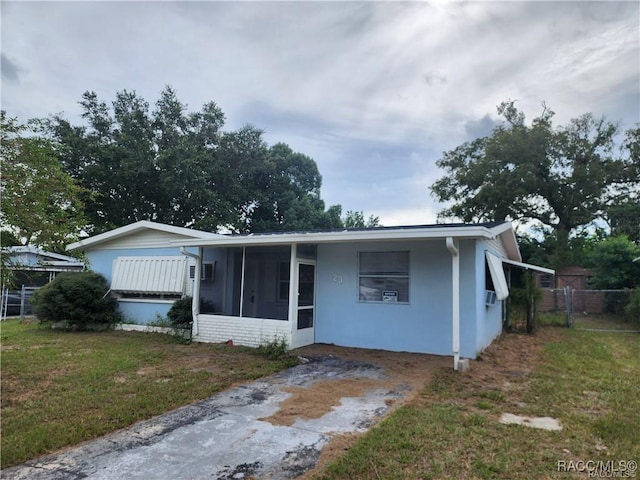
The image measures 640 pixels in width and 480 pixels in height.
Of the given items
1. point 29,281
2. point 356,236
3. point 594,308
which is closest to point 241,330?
point 356,236

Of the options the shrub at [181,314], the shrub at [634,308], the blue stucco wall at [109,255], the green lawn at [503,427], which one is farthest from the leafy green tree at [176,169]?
the green lawn at [503,427]

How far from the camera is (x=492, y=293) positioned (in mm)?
9188

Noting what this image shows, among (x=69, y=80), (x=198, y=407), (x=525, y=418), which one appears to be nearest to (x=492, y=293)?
(x=525, y=418)

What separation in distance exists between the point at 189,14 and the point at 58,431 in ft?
27.1

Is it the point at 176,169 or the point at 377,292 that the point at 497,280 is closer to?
the point at 377,292

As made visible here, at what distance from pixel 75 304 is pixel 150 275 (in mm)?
2045

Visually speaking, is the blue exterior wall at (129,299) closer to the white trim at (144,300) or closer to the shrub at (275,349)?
the white trim at (144,300)

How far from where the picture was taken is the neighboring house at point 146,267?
35.2ft

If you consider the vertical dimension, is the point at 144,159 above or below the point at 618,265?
above

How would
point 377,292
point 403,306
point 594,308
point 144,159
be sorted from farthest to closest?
point 144,159
point 594,308
point 377,292
point 403,306

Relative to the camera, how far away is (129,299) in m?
11.5

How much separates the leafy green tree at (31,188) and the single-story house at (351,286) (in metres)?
3.67

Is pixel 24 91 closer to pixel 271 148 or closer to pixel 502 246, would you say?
pixel 502 246

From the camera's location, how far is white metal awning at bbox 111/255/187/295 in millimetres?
10773
